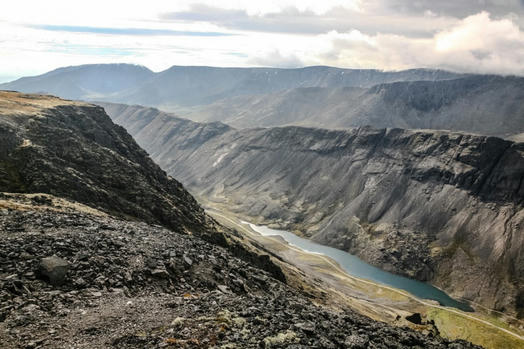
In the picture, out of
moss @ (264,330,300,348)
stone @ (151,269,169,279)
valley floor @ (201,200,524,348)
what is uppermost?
moss @ (264,330,300,348)

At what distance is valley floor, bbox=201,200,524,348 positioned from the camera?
3945 inches

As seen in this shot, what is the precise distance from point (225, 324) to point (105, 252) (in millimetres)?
13284

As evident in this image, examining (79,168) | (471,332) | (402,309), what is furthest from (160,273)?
(471,332)

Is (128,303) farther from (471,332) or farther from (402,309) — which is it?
(402,309)

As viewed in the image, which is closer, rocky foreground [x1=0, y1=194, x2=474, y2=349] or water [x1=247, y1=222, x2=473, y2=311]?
rocky foreground [x1=0, y1=194, x2=474, y2=349]

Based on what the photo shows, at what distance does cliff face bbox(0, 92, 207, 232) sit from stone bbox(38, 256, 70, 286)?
111ft

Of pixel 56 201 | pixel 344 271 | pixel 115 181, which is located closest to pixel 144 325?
pixel 56 201

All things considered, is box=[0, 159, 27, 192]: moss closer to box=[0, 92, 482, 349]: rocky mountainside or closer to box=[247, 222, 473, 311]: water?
box=[0, 92, 482, 349]: rocky mountainside

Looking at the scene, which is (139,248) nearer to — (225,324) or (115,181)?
(225,324)

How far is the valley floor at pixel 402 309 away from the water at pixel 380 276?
7799 millimetres

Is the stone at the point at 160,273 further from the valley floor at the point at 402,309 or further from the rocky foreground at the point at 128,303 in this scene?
the valley floor at the point at 402,309

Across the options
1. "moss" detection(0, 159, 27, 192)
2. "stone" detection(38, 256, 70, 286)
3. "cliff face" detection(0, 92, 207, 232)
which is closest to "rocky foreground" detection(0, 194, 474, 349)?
"stone" detection(38, 256, 70, 286)

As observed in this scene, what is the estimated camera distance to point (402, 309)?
121625mm

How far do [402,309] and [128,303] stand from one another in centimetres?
11565
